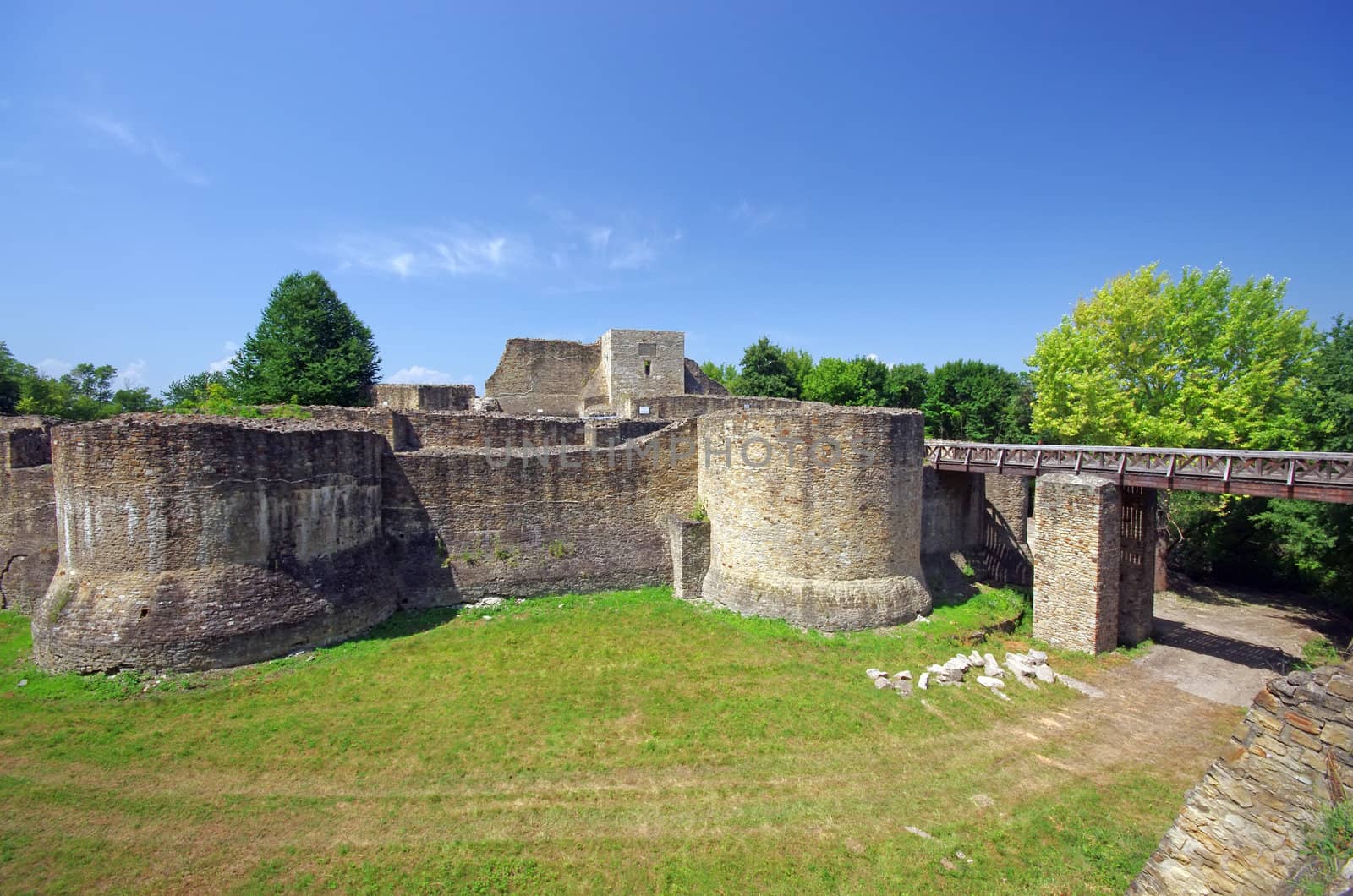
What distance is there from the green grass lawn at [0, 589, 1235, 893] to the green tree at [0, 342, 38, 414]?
25870 mm

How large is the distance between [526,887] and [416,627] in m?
7.56

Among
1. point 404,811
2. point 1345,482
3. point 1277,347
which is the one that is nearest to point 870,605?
point 1345,482

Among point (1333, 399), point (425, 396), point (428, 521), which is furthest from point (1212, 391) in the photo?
point (425, 396)

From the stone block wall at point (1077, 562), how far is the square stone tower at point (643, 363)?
47.6ft

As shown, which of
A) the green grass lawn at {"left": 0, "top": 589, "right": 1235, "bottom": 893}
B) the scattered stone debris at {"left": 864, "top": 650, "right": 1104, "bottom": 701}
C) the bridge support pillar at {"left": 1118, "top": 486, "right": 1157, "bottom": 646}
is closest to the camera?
the green grass lawn at {"left": 0, "top": 589, "right": 1235, "bottom": 893}

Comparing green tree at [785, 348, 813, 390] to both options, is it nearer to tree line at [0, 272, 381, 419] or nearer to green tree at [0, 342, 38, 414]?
tree line at [0, 272, 381, 419]

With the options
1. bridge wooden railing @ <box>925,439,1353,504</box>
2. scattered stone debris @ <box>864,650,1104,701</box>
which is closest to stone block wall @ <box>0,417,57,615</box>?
scattered stone debris @ <box>864,650,1104,701</box>

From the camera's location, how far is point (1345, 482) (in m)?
9.98

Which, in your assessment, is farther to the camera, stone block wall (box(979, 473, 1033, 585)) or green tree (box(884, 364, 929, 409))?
green tree (box(884, 364, 929, 409))

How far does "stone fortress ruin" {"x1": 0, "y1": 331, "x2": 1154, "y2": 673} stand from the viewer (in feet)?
32.1

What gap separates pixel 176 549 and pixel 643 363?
1710cm

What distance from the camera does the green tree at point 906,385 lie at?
126ft

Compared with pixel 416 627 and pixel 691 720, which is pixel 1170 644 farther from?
pixel 416 627

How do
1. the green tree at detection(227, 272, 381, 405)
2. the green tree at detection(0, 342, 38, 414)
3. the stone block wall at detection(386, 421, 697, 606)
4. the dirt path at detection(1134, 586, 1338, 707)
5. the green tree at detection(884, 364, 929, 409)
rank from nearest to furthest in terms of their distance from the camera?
the dirt path at detection(1134, 586, 1338, 707) → the stone block wall at detection(386, 421, 697, 606) → the green tree at detection(227, 272, 381, 405) → the green tree at detection(0, 342, 38, 414) → the green tree at detection(884, 364, 929, 409)
